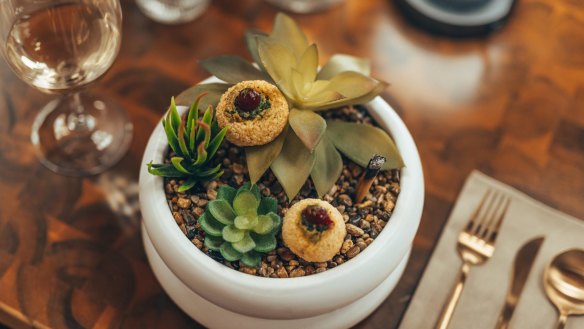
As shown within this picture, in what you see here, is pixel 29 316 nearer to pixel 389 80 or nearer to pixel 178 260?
pixel 178 260

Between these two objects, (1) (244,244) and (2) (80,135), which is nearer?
(1) (244,244)

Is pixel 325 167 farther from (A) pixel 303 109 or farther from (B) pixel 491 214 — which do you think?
(B) pixel 491 214

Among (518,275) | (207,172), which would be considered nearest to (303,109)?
(207,172)

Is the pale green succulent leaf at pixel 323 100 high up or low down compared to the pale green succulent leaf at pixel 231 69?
up

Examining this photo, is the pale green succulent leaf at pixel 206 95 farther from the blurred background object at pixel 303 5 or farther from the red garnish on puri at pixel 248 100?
the blurred background object at pixel 303 5

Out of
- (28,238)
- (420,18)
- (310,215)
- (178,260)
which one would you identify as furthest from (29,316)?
(420,18)

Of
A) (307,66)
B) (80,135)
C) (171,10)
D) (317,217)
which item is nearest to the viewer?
(317,217)

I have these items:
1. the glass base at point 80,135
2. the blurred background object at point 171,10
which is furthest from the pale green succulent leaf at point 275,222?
the blurred background object at point 171,10
